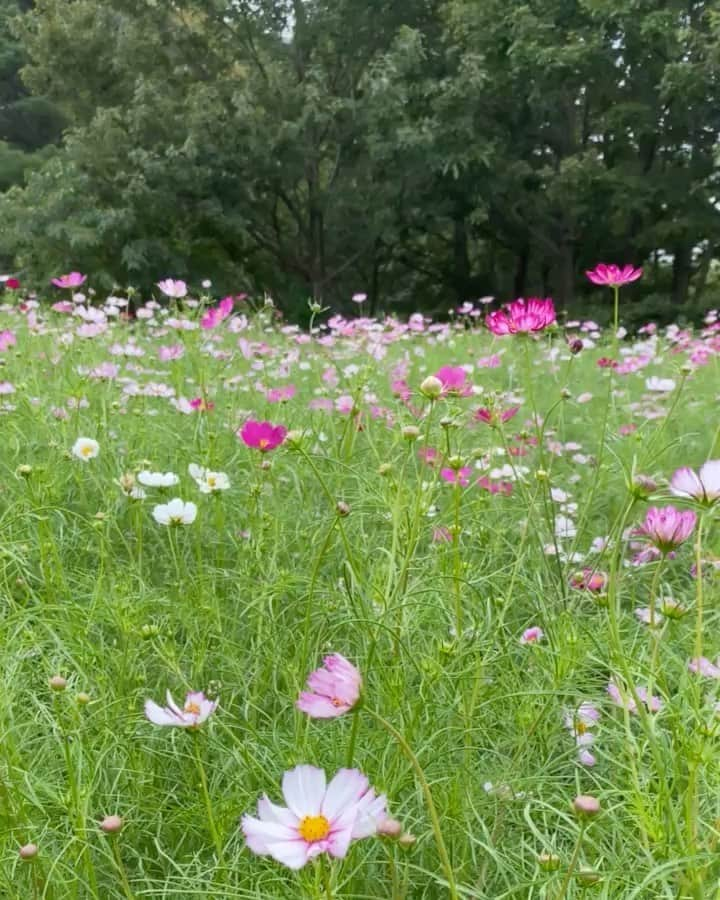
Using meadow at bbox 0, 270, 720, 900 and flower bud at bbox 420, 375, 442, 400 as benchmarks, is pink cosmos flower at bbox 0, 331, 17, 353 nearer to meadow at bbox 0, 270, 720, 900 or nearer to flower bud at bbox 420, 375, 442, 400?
meadow at bbox 0, 270, 720, 900

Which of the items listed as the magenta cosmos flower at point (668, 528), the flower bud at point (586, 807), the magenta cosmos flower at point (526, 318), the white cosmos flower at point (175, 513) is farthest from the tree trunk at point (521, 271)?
the flower bud at point (586, 807)

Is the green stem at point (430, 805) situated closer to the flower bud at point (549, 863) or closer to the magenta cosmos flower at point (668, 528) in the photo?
the flower bud at point (549, 863)

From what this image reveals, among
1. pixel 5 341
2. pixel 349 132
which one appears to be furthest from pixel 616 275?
pixel 349 132

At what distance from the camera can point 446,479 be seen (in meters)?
1.34

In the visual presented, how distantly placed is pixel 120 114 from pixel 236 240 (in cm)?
187

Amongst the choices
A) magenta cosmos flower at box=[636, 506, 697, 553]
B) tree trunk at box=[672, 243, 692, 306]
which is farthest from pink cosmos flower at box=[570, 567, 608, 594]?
tree trunk at box=[672, 243, 692, 306]

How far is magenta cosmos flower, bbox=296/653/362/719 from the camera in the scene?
49 centimetres

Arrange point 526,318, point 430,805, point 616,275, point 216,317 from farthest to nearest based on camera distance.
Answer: point 216,317 < point 616,275 < point 526,318 < point 430,805

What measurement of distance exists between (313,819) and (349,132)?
9.14 m

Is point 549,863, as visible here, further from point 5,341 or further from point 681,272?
point 681,272

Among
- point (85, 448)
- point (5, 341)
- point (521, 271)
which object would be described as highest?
point (85, 448)

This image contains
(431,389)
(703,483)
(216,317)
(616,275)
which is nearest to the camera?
(703,483)

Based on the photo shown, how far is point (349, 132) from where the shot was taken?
28.9ft

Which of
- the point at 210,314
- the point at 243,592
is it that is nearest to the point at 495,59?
the point at 210,314
